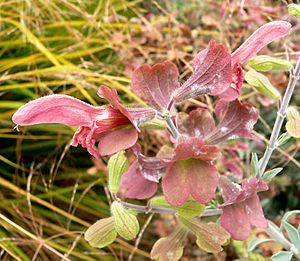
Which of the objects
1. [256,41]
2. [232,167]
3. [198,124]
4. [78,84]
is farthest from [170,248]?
[78,84]

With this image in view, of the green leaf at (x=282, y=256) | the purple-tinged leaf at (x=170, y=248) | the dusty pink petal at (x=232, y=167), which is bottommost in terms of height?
the dusty pink petal at (x=232, y=167)

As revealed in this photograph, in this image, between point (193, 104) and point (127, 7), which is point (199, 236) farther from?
point (127, 7)

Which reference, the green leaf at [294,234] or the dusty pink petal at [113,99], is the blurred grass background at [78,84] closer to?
the green leaf at [294,234]

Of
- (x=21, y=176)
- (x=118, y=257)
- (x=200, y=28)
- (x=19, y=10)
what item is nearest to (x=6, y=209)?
(x=21, y=176)

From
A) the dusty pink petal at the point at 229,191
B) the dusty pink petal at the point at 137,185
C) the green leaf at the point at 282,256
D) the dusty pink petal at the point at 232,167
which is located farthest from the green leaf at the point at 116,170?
the dusty pink petal at the point at 232,167

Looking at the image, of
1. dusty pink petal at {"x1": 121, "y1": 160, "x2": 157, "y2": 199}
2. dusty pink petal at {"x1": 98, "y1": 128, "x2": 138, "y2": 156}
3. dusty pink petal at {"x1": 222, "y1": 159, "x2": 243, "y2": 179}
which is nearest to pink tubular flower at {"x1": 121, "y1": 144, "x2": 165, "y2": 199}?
dusty pink petal at {"x1": 121, "y1": 160, "x2": 157, "y2": 199}
